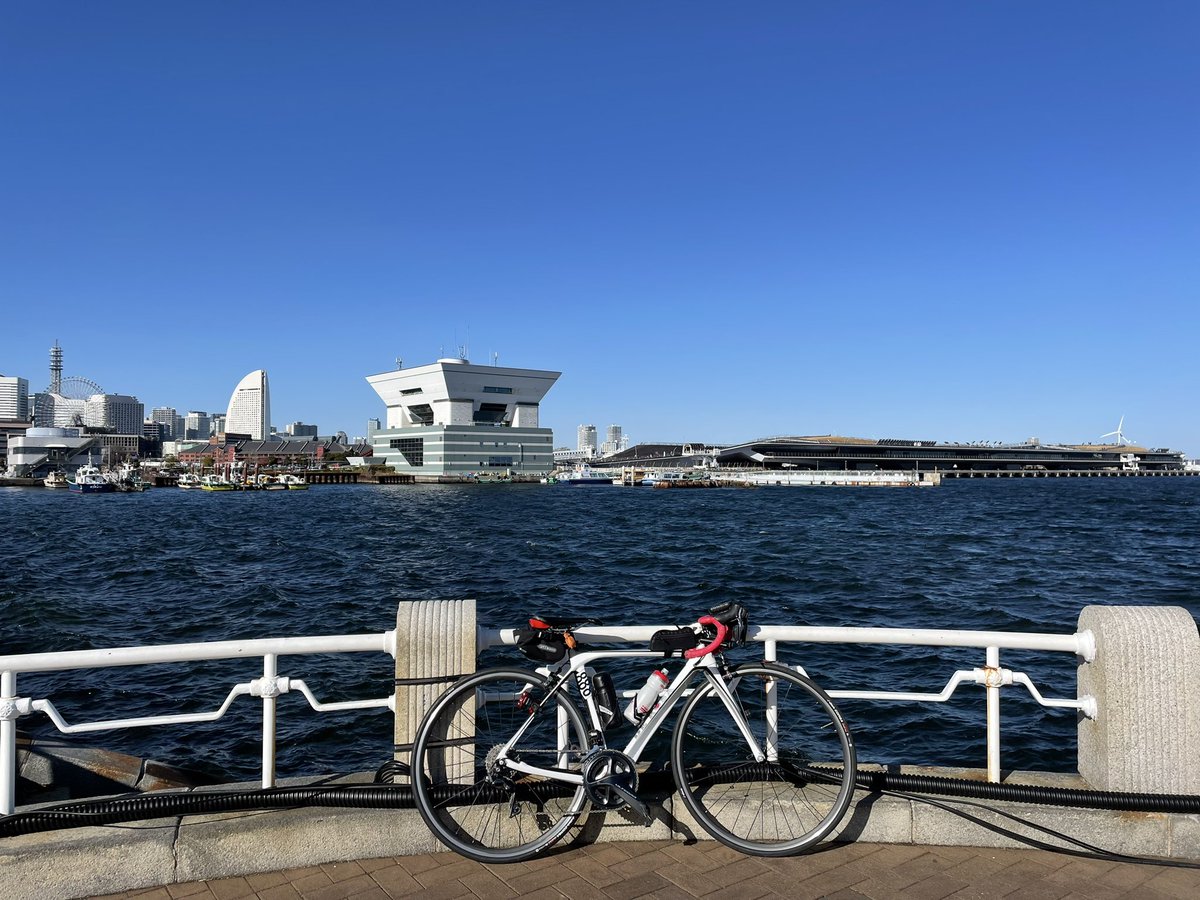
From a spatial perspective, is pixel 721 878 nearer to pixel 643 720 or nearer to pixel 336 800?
pixel 643 720

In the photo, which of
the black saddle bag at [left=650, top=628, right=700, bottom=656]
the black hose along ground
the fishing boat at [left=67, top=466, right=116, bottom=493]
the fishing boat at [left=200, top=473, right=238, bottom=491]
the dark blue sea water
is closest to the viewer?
the black hose along ground

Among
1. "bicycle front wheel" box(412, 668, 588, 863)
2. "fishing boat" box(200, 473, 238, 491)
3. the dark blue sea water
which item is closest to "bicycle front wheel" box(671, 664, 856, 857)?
"bicycle front wheel" box(412, 668, 588, 863)

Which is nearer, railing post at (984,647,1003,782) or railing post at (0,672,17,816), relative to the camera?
railing post at (0,672,17,816)

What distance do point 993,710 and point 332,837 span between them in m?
3.87

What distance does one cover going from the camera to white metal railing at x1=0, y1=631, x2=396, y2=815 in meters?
4.17

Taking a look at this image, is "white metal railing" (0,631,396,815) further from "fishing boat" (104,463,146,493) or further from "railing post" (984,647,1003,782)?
"fishing boat" (104,463,146,493)

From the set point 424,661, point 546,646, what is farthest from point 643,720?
point 424,661

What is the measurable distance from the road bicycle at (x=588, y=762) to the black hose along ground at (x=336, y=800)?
148 mm

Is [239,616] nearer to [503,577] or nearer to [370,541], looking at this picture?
[503,577]

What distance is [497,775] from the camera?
450 cm

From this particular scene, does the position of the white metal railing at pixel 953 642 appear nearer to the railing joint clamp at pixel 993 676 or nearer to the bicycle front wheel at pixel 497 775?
the railing joint clamp at pixel 993 676

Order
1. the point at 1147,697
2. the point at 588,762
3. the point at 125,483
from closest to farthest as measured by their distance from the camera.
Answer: the point at 588,762 < the point at 1147,697 < the point at 125,483

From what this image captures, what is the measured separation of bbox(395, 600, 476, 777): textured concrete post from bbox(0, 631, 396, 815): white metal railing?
3.6 inches

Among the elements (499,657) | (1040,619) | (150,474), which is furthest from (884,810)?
(150,474)
